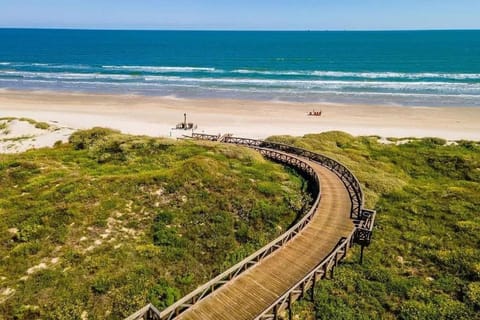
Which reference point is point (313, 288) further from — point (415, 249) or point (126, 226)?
point (126, 226)

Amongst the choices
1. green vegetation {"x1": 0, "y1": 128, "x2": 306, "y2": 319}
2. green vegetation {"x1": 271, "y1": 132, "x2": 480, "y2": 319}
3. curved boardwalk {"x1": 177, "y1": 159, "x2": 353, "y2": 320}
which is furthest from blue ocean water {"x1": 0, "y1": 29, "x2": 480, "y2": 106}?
curved boardwalk {"x1": 177, "y1": 159, "x2": 353, "y2": 320}

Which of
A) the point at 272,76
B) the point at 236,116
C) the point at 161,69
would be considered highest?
the point at 161,69

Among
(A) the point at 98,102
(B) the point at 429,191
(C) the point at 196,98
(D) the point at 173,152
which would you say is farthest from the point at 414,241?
(A) the point at 98,102

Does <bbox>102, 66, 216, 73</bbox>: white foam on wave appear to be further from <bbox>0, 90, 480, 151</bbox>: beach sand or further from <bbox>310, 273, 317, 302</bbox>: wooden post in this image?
<bbox>310, 273, 317, 302</bbox>: wooden post

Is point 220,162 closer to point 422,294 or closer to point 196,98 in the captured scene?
point 422,294

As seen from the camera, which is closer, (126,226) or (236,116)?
(126,226)

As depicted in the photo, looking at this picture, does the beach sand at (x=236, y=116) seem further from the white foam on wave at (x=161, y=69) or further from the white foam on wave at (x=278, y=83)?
the white foam on wave at (x=161, y=69)

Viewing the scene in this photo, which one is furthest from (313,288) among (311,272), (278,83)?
(278,83)
